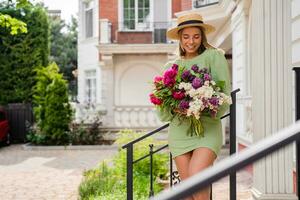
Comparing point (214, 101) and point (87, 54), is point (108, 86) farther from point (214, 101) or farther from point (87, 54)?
point (214, 101)

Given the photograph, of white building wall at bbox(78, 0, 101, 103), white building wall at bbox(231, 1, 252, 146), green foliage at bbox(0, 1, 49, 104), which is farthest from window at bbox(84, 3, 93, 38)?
white building wall at bbox(231, 1, 252, 146)

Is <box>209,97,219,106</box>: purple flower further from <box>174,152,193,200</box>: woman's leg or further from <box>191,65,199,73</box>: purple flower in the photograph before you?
<box>174,152,193,200</box>: woman's leg

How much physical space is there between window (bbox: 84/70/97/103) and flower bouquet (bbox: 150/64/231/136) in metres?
18.7

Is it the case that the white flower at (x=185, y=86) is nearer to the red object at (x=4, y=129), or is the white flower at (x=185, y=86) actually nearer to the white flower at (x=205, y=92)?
the white flower at (x=205, y=92)

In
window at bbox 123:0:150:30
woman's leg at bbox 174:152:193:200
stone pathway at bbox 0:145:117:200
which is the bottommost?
stone pathway at bbox 0:145:117:200

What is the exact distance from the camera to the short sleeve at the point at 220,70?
12.5 ft

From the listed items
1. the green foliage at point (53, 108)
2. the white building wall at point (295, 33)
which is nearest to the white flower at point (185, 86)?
the white building wall at point (295, 33)

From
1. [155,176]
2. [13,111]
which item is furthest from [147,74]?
[155,176]

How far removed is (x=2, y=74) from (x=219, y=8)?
1261cm

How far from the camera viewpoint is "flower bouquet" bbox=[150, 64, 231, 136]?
3.64 m

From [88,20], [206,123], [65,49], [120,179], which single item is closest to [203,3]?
[120,179]

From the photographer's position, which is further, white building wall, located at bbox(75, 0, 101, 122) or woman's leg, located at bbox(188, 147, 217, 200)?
white building wall, located at bbox(75, 0, 101, 122)

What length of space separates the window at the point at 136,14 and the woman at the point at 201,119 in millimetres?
17929

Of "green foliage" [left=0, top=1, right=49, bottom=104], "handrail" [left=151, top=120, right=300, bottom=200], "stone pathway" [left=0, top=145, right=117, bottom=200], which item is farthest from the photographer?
"green foliage" [left=0, top=1, right=49, bottom=104]
